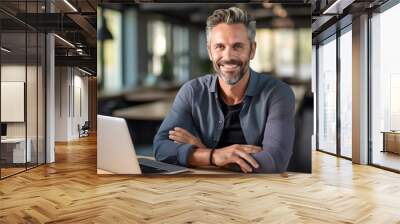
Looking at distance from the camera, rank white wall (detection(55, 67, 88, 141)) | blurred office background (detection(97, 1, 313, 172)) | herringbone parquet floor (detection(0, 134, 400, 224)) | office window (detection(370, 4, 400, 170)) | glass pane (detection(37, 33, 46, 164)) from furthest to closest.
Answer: white wall (detection(55, 67, 88, 141)), glass pane (detection(37, 33, 46, 164)), office window (detection(370, 4, 400, 170)), blurred office background (detection(97, 1, 313, 172)), herringbone parquet floor (detection(0, 134, 400, 224))

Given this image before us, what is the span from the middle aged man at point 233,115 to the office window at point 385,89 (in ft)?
7.27

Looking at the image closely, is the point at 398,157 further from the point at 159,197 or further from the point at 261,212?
the point at 159,197

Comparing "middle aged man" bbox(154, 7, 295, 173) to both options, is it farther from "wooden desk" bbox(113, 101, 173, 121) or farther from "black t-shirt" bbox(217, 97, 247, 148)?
"wooden desk" bbox(113, 101, 173, 121)

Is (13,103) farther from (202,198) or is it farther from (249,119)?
(249,119)

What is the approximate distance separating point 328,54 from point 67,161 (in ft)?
21.8

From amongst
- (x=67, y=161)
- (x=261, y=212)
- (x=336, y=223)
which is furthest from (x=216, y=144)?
(x=67, y=161)

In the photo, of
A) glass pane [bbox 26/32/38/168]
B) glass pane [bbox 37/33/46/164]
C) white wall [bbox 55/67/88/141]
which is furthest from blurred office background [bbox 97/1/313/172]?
white wall [bbox 55/67/88/141]

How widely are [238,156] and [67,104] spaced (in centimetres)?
1090

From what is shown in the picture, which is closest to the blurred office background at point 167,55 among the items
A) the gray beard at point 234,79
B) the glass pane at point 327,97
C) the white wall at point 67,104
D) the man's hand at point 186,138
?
the gray beard at point 234,79

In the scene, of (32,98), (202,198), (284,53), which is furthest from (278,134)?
(32,98)

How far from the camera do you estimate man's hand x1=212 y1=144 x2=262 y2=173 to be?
6.00 m

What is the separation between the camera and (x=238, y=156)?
606cm

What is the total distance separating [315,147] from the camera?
1087 centimetres

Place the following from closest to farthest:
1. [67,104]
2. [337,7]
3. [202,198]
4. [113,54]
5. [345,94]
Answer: [202,198], [113,54], [337,7], [345,94], [67,104]
